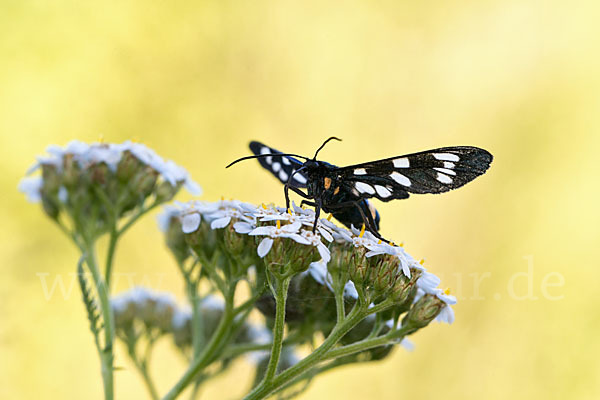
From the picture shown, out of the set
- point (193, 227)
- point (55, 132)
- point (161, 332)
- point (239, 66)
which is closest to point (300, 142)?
Answer: point (239, 66)

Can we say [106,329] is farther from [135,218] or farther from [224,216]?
[224,216]

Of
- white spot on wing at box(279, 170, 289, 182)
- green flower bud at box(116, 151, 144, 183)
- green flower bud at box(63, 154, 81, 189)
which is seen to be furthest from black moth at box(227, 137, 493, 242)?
green flower bud at box(63, 154, 81, 189)

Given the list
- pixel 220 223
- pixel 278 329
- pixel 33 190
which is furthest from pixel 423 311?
pixel 33 190

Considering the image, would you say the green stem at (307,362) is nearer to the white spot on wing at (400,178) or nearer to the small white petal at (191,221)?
the white spot on wing at (400,178)

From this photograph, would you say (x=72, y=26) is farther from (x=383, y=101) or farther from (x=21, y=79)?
(x=383, y=101)

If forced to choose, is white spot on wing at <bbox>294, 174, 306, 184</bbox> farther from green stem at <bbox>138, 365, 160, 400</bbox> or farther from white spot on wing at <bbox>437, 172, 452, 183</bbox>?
green stem at <bbox>138, 365, 160, 400</bbox>

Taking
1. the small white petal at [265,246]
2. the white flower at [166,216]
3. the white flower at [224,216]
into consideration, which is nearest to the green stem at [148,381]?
the white flower at [166,216]
